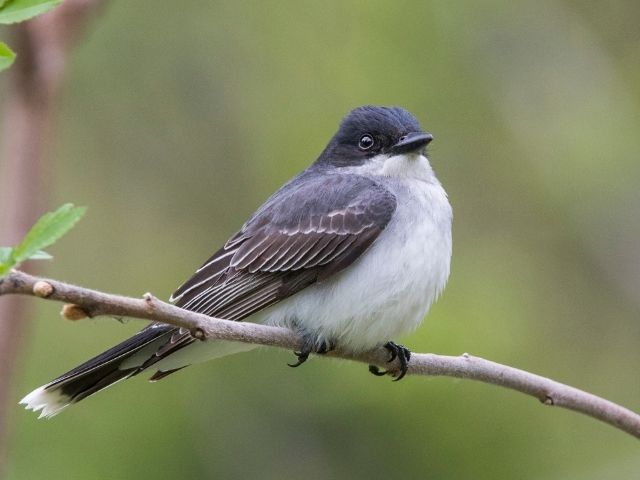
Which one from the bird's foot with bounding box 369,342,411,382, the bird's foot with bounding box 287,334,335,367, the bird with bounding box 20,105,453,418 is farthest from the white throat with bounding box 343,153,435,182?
the bird's foot with bounding box 287,334,335,367

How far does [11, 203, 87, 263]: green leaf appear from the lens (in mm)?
2305

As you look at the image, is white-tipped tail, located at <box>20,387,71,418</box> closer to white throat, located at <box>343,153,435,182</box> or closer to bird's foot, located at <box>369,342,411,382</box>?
bird's foot, located at <box>369,342,411,382</box>

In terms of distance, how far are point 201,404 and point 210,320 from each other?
10.3 ft

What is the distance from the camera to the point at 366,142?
521cm

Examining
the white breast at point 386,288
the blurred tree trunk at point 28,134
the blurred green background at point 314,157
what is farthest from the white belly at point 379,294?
the blurred green background at point 314,157

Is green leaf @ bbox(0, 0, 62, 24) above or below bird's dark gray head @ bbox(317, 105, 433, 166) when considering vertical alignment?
above

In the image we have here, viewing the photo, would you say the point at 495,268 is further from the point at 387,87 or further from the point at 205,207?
the point at 205,207

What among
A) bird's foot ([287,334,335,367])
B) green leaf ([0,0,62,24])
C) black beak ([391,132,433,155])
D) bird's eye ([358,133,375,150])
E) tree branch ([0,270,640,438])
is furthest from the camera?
bird's eye ([358,133,375,150])

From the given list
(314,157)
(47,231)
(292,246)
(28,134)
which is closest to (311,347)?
(292,246)

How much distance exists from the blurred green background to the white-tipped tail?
1290 millimetres

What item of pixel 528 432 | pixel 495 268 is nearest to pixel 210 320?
pixel 528 432

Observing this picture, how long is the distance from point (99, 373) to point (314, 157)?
10.4 ft

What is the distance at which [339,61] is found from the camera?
296 inches

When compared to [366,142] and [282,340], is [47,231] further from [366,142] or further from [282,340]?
[366,142]
